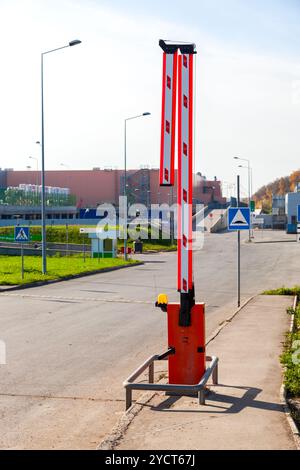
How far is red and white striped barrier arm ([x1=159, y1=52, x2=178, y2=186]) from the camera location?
28.1ft

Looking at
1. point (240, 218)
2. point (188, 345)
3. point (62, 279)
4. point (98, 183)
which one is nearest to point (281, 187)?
point (98, 183)

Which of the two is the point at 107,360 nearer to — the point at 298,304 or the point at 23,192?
the point at 298,304

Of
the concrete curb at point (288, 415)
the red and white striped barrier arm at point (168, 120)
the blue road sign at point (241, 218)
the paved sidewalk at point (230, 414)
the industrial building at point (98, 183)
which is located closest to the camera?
the paved sidewalk at point (230, 414)

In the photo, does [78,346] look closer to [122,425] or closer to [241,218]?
[122,425]

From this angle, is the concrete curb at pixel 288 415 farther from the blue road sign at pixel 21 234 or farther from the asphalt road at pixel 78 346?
the blue road sign at pixel 21 234

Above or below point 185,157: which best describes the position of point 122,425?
below

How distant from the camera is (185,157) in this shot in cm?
884

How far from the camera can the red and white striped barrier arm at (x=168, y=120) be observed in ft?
28.1

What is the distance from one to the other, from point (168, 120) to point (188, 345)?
2.80 m

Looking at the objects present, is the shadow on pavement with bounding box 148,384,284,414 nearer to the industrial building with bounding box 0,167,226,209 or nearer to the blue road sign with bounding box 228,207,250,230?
the blue road sign with bounding box 228,207,250,230

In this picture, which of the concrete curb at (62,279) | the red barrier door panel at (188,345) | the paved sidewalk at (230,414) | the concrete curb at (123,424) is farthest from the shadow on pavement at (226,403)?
the concrete curb at (62,279)

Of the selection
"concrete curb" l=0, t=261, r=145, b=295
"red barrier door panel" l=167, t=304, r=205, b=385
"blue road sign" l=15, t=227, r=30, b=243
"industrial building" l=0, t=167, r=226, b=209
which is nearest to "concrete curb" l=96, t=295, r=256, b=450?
"red barrier door panel" l=167, t=304, r=205, b=385

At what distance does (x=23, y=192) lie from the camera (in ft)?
293

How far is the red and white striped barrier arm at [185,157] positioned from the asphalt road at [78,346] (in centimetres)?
221
